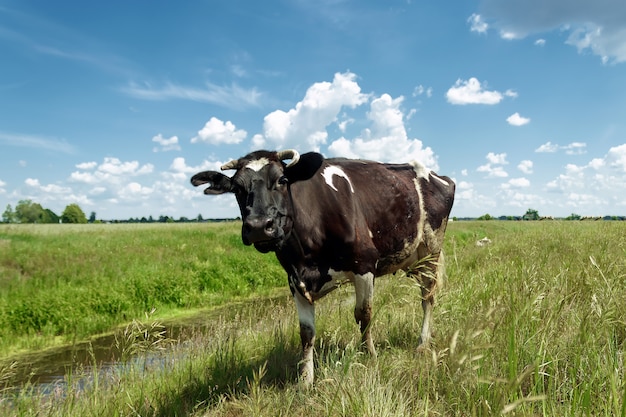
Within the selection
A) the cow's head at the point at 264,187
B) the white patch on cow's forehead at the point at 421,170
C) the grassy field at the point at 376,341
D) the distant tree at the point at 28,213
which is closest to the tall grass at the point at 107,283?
the grassy field at the point at 376,341

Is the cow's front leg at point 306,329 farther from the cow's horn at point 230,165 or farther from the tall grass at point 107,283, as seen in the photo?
the tall grass at point 107,283

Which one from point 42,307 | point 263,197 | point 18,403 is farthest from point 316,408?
point 42,307

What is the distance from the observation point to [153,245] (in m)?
17.6

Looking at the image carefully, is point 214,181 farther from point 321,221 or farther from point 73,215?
point 73,215

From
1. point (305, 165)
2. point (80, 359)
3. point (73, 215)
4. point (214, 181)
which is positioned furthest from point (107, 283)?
point (73, 215)

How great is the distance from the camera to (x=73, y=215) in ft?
349

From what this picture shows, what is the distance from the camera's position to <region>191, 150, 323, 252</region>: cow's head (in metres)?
3.51

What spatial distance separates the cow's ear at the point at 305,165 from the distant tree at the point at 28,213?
412 feet

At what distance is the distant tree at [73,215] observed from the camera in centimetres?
10606

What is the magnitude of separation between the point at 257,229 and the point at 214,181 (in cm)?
99

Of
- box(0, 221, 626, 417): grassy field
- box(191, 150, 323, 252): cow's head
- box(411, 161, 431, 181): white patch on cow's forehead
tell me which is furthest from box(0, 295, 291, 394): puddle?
box(411, 161, 431, 181): white patch on cow's forehead

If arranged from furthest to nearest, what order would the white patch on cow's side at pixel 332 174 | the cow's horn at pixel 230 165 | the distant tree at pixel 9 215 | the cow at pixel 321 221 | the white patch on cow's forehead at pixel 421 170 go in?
the distant tree at pixel 9 215
the white patch on cow's forehead at pixel 421 170
the white patch on cow's side at pixel 332 174
the cow's horn at pixel 230 165
the cow at pixel 321 221

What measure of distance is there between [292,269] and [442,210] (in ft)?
8.42

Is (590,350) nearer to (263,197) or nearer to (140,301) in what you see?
(263,197)
